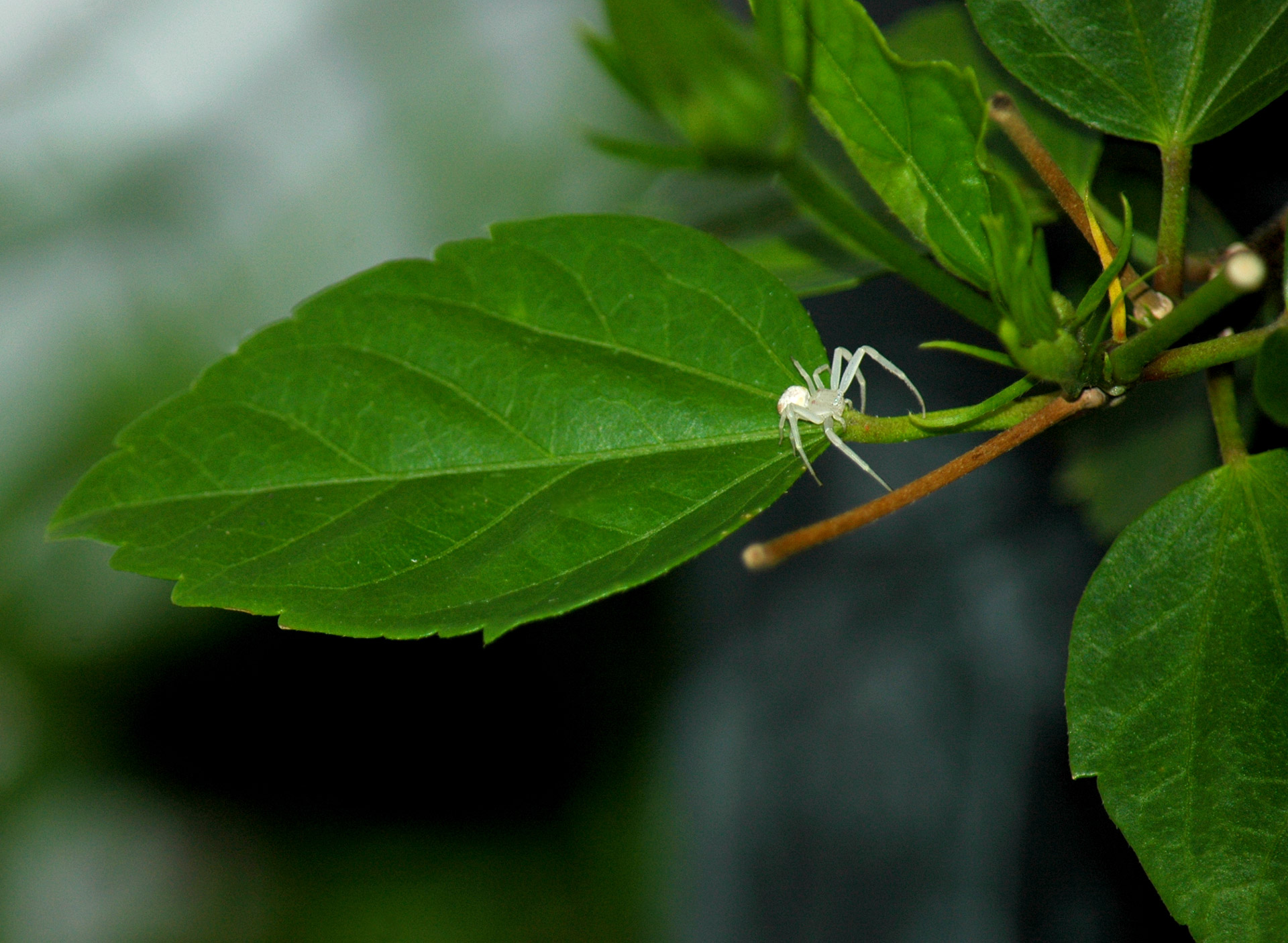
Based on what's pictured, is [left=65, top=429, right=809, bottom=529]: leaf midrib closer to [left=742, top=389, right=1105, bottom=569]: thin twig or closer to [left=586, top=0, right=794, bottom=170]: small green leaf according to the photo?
[left=742, top=389, right=1105, bottom=569]: thin twig

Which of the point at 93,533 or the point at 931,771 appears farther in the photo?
the point at 931,771

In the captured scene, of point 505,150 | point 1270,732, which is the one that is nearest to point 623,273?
point 1270,732

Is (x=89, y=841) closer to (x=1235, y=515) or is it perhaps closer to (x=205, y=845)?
(x=205, y=845)

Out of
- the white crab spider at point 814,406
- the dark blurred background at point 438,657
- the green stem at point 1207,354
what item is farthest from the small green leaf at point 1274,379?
the dark blurred background at point 438,657

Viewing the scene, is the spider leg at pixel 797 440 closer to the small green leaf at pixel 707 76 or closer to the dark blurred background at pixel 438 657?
the small green leaf at pixel 707 76

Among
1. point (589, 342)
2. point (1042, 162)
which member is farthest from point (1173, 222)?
point (589, 342)

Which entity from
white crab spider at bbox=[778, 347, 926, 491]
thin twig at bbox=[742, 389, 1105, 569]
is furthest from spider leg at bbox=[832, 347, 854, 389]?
thin twig at bbox=[742, 389, 1105, 569]
